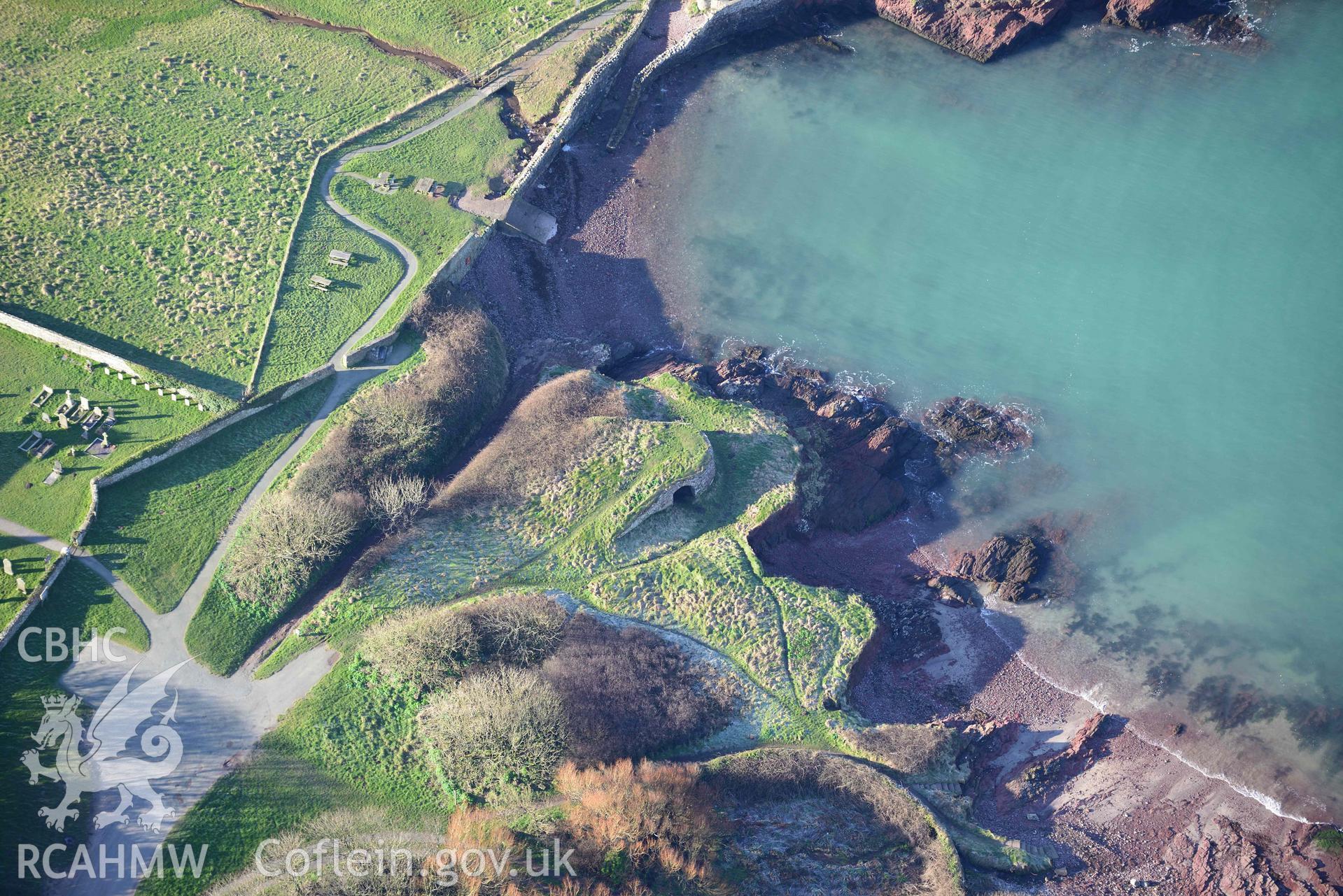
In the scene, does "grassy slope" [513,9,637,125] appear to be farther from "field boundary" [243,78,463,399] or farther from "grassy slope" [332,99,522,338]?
"field boundary" [243,78,463,399]

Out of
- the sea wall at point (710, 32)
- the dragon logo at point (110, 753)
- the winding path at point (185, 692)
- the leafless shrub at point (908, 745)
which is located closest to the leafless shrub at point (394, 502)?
the winding path at point (185, 692)

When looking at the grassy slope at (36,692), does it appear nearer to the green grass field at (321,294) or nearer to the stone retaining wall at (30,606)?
the stone retaining wall at (30,606)

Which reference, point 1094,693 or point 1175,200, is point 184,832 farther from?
point 1175,200

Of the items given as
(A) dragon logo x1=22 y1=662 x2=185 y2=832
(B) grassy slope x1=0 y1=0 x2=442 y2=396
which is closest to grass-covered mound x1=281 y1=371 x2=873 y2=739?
(A) dragon logo x1=22 y1=662 x2=185 y2=832

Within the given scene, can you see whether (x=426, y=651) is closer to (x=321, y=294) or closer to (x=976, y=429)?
(x=321, y=294)

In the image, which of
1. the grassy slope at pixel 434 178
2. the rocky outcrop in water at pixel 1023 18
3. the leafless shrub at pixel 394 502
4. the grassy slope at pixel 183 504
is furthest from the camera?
the rocky outcrop in water at pixel 1023 18

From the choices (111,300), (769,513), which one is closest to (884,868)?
(769,513)
